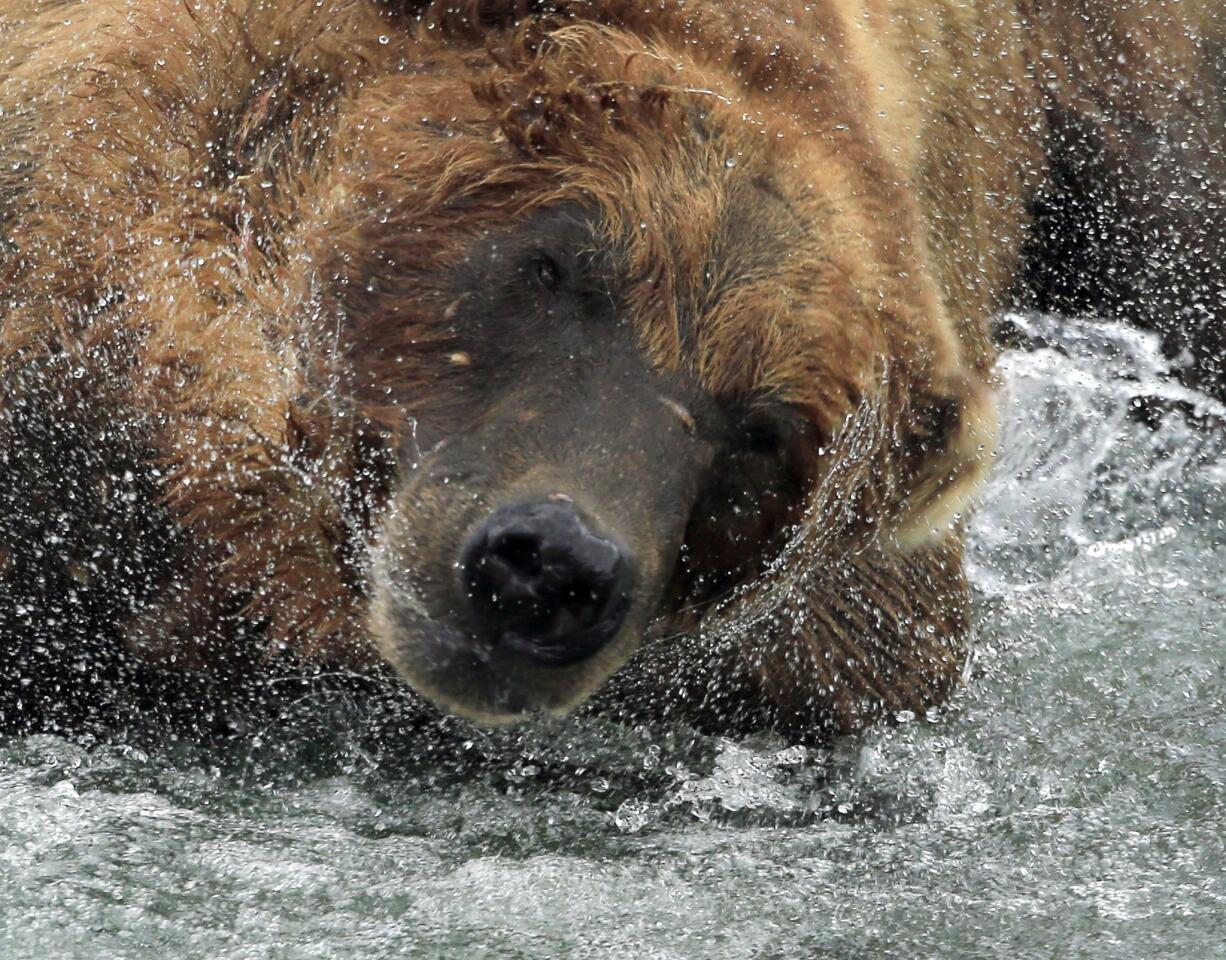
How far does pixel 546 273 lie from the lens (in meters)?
3.87

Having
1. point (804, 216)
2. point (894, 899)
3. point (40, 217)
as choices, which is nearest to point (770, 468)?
point (804, 216)

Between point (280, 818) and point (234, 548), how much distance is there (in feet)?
2.14

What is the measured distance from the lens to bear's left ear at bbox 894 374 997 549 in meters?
4.38

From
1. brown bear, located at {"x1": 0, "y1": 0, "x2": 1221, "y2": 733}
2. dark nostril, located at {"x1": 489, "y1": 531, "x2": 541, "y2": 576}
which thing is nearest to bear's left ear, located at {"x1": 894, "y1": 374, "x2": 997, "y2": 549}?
brown bear, located at {"x1": 0, "y1": 0, "x2": 1221, "y2": 733}

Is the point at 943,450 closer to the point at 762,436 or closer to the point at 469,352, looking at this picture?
the point at 762,436

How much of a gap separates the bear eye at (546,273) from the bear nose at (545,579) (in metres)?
0.49

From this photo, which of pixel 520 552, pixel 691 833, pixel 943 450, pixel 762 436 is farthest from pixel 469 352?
pixel 691 833

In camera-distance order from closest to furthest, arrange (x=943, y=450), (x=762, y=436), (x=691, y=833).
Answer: (x=762, y=436) < (x=943, y=450) < (x=691, y=833)

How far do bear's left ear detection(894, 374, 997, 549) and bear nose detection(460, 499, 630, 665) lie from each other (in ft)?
3.28

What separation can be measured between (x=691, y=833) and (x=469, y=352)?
1.46 metres

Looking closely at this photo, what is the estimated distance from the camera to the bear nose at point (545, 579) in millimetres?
3598

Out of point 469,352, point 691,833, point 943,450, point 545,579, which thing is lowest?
point 691,833

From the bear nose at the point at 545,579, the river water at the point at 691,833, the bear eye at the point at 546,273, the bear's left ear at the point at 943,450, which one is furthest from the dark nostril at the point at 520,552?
the bear's left ear at the point at 943,450

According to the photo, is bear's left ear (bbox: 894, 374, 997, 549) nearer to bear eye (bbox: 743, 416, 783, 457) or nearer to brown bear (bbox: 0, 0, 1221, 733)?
brown bear (bbox: 0, 0, 1221, 733)
